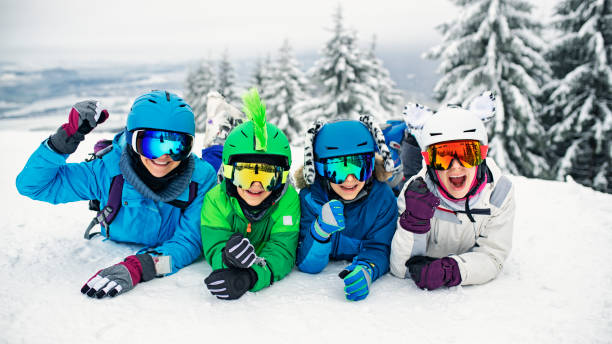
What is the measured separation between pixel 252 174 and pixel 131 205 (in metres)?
1.22

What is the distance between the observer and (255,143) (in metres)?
2.99

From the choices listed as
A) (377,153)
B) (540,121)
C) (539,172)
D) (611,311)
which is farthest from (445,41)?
(611,311)

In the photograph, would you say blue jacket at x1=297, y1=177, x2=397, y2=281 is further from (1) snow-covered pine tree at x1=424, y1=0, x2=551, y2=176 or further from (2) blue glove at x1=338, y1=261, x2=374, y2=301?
(1) snow-covered pine tree at x1=424, y1=0, x2=551, y2=176

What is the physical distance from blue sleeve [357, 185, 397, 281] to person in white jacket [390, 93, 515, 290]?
14 centimetres

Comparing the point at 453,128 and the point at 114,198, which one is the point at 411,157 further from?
the point at 114,198

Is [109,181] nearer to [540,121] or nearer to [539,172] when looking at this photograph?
[539,172]

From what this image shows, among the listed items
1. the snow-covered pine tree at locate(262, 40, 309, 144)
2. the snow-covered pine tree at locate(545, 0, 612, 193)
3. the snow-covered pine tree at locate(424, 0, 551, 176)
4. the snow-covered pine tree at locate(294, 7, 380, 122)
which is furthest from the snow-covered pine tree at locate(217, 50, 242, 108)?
the snow-covered pine tree at locate(545, 0, 612, 193)

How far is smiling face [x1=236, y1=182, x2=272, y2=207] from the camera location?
2977 millimetres

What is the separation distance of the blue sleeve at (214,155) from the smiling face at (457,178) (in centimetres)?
289

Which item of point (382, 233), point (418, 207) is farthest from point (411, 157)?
point (418, 207)

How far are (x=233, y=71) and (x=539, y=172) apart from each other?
63.7 feet

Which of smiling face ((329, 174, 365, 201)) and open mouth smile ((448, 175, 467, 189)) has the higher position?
open mouth smile ((448, 175, 467, 189))

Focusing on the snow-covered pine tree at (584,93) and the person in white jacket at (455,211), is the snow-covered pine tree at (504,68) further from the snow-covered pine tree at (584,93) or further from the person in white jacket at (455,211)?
Answer: the person in white jacket at (455,211)

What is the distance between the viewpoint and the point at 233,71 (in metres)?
25.2
